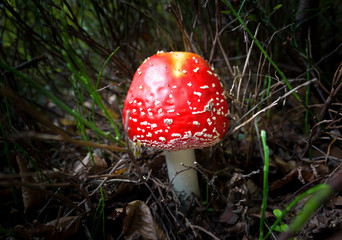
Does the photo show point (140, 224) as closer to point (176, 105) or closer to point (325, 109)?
point (176, 105)

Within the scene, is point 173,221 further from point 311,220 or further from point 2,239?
point 2,239

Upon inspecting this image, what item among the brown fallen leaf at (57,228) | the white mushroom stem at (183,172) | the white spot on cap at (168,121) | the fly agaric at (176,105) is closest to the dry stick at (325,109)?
the fly agaric at (176,105)

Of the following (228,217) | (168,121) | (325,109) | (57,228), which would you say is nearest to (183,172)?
(228,217)

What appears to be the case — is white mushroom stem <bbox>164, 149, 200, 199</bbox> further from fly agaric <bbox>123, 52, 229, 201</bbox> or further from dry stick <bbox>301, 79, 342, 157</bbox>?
dry stick <bbox>301, 79, 342, 157</bbox>

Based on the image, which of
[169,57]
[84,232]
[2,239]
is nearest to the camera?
[2,239]

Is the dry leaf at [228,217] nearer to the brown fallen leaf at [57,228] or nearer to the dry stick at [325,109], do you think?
the dry stick at [325,109]

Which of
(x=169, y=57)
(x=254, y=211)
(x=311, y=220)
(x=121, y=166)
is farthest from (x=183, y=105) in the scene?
(x=311, y=220)

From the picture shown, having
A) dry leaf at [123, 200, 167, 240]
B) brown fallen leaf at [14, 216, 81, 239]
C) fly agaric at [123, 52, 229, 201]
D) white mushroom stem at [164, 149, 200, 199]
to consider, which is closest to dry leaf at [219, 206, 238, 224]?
white mushroom stem at [164, 149, 200, 199]
